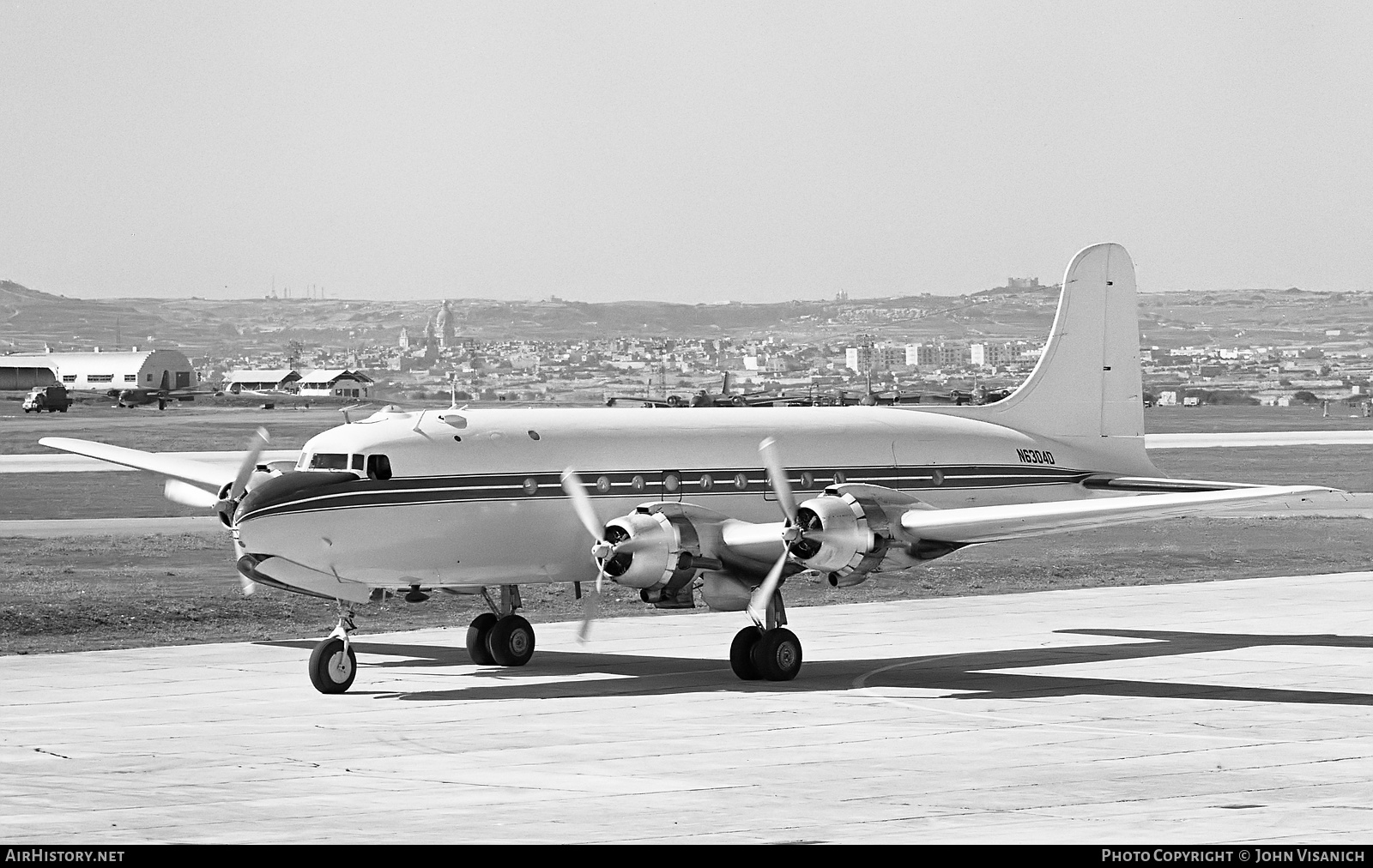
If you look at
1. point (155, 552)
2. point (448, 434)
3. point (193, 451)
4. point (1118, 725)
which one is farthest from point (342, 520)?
point (193, 451)

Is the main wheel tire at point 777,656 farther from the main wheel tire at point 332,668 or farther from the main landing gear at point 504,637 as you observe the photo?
the main wheel tire at point 332,668

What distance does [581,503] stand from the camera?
82.9ft

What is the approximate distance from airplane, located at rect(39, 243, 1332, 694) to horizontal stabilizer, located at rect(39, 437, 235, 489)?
243 millimetres

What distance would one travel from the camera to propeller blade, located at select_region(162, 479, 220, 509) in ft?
99.5

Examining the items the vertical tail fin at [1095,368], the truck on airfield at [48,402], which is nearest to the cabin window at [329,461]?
the vertical tail fin at [1095,368]

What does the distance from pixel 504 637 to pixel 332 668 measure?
11.9ft

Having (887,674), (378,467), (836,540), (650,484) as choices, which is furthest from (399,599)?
(836,540)

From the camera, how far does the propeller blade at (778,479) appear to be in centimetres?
2456

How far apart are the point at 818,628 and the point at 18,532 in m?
25.5

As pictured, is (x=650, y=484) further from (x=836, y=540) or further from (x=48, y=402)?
(x=48, y=402)

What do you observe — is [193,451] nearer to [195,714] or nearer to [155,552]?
[155,552]

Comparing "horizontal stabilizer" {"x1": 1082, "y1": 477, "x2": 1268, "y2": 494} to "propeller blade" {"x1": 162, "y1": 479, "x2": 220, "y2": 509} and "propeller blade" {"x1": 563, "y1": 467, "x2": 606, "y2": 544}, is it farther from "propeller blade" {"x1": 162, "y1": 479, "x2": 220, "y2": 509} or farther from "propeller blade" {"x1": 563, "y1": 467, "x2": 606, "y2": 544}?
"propeller blade" {"x1": 162, "y1": 479, "x2": 220, "y2": 509}

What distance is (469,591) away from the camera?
26.2m

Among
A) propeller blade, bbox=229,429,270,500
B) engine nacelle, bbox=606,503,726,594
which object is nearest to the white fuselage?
propeller blade, bbox=229,429,270,500
